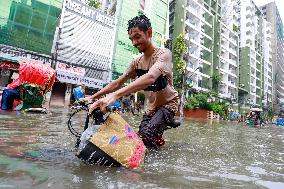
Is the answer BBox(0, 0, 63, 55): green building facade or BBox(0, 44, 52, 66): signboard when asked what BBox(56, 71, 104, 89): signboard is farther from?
BBox(0, 0, 63, 55): green building facade

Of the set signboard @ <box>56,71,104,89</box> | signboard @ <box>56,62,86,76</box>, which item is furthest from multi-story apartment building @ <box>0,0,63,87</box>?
signboard @ <box>56,71,104,89</box>

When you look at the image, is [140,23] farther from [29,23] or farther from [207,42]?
[207,42]

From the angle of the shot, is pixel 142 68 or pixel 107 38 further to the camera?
pixel 107 38

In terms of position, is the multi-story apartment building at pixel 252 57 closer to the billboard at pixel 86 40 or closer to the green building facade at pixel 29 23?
the billboard at pixel 86 40

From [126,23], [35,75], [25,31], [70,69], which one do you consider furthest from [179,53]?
[35,75]

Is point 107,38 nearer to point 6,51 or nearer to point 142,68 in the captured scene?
point 6,51

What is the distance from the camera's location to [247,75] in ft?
222

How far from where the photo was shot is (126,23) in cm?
3372

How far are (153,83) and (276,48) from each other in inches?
4088

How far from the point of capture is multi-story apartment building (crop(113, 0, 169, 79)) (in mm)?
32781

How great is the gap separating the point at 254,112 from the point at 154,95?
20401 millimetres

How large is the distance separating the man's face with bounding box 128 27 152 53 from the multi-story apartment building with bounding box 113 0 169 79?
28482 millimetres

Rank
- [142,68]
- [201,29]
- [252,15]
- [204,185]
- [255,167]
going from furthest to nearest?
[252,15]
[201,29]
[142,68]
[255,167]
[204,185]

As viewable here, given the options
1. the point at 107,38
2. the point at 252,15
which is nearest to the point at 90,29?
the point at 107,38
